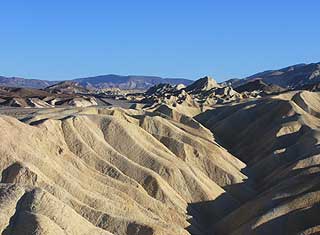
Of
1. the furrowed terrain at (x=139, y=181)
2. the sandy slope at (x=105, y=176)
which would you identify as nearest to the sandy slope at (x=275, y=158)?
the furrowed terrain at (x=139, y=181)

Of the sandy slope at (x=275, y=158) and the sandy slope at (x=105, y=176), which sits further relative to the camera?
the sandy slope at (x=275, y=158)

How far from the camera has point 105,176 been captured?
1629 inches

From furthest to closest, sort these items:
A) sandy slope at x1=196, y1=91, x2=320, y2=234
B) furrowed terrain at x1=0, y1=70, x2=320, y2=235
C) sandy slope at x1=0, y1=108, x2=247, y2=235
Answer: sandy slope at x1=196, y1=91, x2=320, y2=234 → furrowed terrain at x1=0, y1=70, x2=320, y2=235 → sandy slope at x1=0, y1=108, x2=247, y2=235

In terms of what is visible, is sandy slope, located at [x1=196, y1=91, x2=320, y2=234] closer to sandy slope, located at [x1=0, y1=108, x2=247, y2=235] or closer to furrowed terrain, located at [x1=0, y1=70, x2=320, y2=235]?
furrowed terrain, located at [x1=0, y1=70, x2=320, y2=235]

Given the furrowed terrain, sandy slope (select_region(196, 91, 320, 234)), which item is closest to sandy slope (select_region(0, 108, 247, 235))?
the furrowed terrain

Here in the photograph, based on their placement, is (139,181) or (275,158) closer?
(139,181)

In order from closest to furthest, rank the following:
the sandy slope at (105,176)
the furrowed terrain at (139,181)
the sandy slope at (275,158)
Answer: the sandy slope at (105,176) → the furrowed terrain at (139,181) → the sandy slope at (275,158)

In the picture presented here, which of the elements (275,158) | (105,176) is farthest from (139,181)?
(275,158)

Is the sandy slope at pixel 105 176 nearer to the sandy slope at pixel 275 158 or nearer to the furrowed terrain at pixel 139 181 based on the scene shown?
the furrowed terrain at pixel 139 181

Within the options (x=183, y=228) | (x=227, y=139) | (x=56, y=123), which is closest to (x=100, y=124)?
(x=56, y=123)

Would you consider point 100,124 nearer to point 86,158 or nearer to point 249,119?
point 86,158

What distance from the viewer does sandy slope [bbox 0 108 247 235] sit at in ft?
98.6

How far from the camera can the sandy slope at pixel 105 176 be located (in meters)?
30.1

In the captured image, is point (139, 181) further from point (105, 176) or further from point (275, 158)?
point (275, 158)
